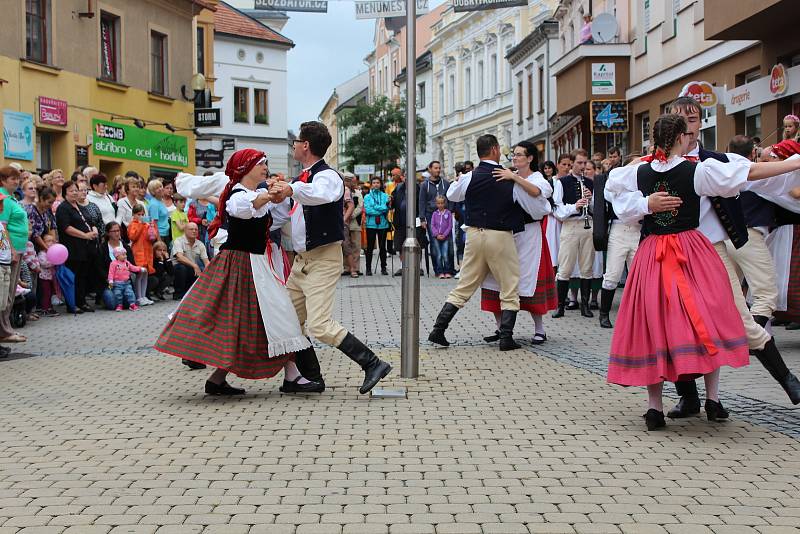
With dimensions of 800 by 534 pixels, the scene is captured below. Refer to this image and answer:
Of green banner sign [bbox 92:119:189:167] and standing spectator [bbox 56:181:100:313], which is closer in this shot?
standing spectator [bbox 56:181:100:313]

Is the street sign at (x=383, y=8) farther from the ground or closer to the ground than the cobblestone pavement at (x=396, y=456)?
farther from the ground

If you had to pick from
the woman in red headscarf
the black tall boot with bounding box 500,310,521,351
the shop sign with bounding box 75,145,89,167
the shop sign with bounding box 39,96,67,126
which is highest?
the shop sign with bounding box 39,96,67,126

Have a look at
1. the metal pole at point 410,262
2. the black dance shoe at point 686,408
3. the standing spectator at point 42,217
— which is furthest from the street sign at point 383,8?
the standing spectator at point 42,217

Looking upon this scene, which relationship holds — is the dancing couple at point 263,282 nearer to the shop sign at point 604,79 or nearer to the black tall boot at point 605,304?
the black tall boot at point 605,304

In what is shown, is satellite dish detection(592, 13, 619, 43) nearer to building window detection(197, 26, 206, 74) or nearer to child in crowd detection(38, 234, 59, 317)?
child in crowd detection(38, 234, 59, 317)

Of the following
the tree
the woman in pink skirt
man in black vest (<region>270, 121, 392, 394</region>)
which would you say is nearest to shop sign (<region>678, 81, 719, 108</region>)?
man in black vest (<region>270, 121, 392, 394</region>)

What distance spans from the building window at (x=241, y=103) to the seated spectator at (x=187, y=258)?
39.4 metres

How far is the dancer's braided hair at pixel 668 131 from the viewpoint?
6617 millimetres

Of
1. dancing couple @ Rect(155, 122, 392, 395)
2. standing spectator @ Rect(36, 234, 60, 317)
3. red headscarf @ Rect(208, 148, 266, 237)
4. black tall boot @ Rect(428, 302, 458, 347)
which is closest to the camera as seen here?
dancing couple @ Rect(155, 122, 392, 395)

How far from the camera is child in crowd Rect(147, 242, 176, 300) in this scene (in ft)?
55.6

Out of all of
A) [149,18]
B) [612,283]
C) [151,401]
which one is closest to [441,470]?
[151,401]

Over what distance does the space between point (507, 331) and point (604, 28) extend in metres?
20.5

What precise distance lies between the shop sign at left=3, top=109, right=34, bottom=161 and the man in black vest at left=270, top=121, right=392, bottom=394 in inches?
632

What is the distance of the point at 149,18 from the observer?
30.4m
